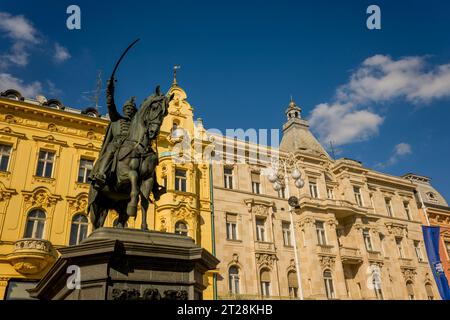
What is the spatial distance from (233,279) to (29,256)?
1226 cm

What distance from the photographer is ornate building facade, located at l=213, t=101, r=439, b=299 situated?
26.0m

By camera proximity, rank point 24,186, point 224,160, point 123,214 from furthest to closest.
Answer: point 224,160
point 24,186
point 123,214

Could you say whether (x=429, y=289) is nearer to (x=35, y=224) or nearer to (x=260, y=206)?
(x=260, y=206)

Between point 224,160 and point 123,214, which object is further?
point 224,160

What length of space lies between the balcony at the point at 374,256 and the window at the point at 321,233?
4233mm

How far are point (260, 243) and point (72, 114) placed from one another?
15.3 metres

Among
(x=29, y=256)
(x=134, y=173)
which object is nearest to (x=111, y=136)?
(x=134, y=173)

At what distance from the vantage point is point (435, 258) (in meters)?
31.5

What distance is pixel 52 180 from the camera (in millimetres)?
22547

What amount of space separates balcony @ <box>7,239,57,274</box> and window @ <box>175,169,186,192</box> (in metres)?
8.87

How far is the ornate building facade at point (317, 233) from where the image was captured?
26047 mm
